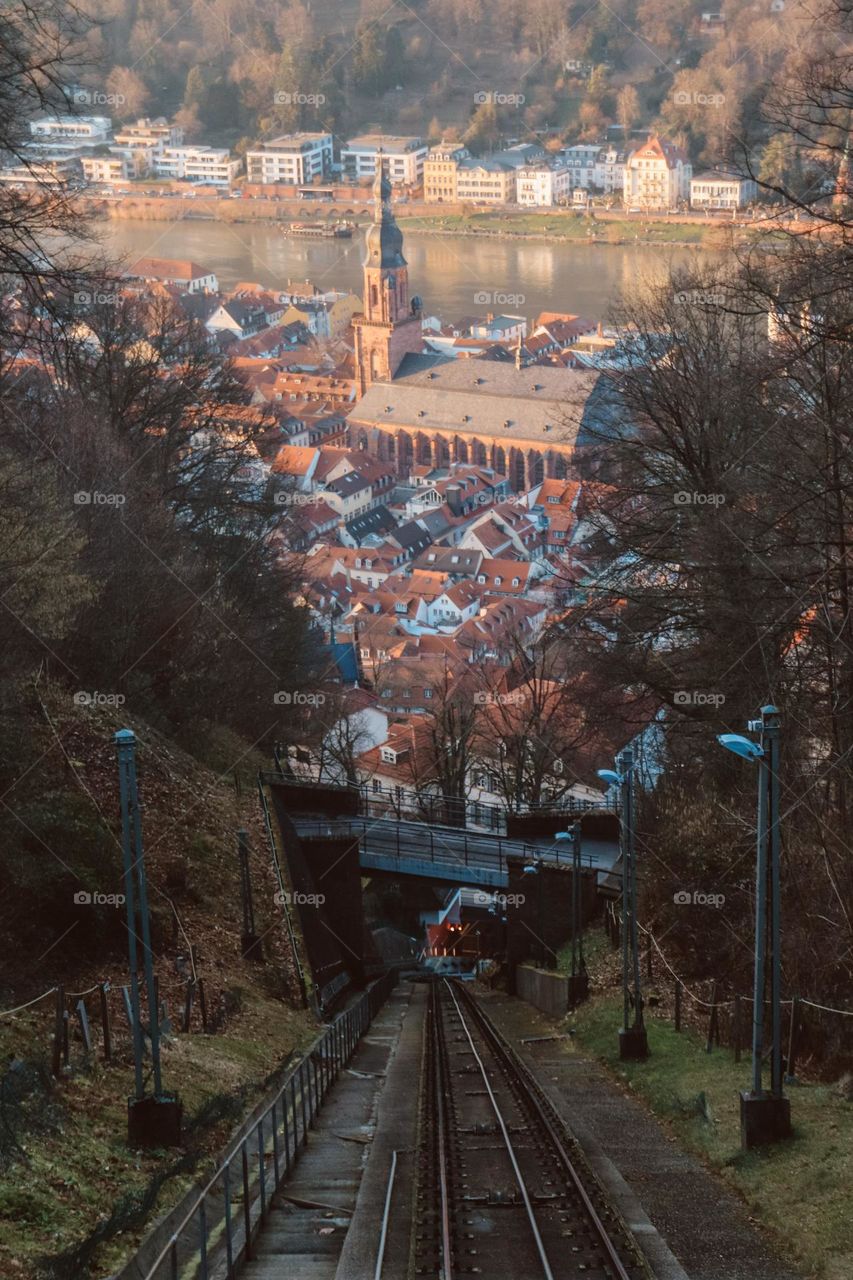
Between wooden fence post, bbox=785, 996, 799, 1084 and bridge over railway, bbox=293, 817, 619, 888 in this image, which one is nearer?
wooden fence post, bbox=785, 996, 799, 1084

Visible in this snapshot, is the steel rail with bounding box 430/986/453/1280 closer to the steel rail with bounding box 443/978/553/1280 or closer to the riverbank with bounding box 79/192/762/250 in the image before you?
the steel rail with bounding box 443/978/553/1280

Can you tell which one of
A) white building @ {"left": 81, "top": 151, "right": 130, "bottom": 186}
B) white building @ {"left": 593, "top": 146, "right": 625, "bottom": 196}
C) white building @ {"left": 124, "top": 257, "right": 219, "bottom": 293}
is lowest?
white building @ {"left": 124, "top": 257, "right": 219, "bottom": 293}

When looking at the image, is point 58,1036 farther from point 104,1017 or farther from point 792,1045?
point 792,1045

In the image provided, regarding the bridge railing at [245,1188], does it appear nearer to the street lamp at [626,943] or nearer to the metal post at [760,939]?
the street lamp at [626,943]

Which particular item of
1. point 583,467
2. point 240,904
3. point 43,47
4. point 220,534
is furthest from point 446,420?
point 43,47

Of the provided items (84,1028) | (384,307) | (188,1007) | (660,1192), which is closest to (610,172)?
(384,307)

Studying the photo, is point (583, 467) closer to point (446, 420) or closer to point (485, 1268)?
point (485, 1268)

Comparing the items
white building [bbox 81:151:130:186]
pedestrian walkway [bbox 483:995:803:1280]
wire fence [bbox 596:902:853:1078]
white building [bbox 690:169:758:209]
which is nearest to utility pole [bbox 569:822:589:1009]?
wire fence [bbox 596:902:853:1078]
